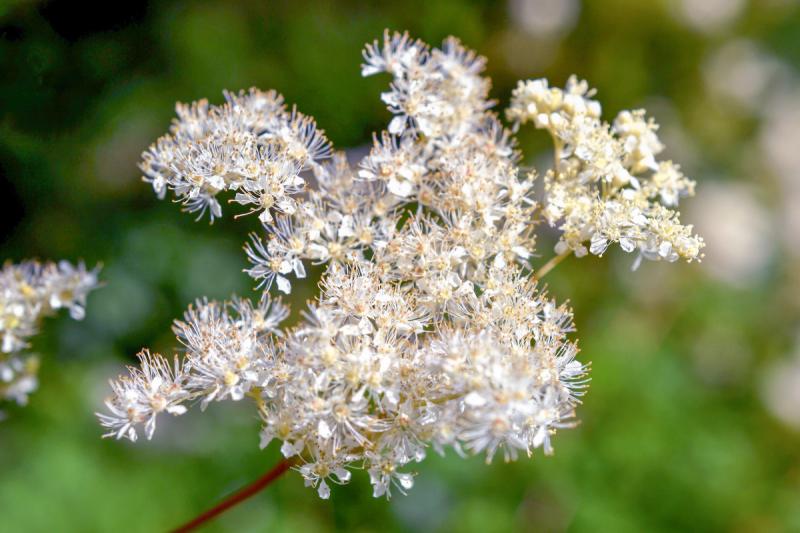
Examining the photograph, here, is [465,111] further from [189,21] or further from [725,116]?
[725,116]

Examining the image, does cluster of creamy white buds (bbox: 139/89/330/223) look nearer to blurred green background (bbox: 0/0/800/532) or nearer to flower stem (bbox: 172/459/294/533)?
Answer: flower stem (bbox: 172/459/294/533)

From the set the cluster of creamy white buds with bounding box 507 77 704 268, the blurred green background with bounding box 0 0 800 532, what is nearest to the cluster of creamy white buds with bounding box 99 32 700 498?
the cluster of creamy white buds with bounding box 507 77 704 268

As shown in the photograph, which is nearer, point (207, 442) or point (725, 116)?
point (207, 442)

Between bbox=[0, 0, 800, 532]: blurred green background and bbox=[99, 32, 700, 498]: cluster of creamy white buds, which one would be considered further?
bbox=[0, 0, 800, 532]: blurred green background

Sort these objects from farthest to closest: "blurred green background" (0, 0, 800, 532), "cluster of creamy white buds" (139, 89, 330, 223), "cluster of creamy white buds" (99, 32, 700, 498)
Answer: "blurred green background" (0, 0, 800, 532) → "cluster of creamy white buds" (139, 89, 330, 223) → "cluster of creamy white buds" (99, 32, 700, 498)

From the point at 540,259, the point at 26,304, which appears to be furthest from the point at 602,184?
the point at 540,259

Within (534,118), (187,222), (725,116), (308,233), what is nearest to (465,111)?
(534,118)
